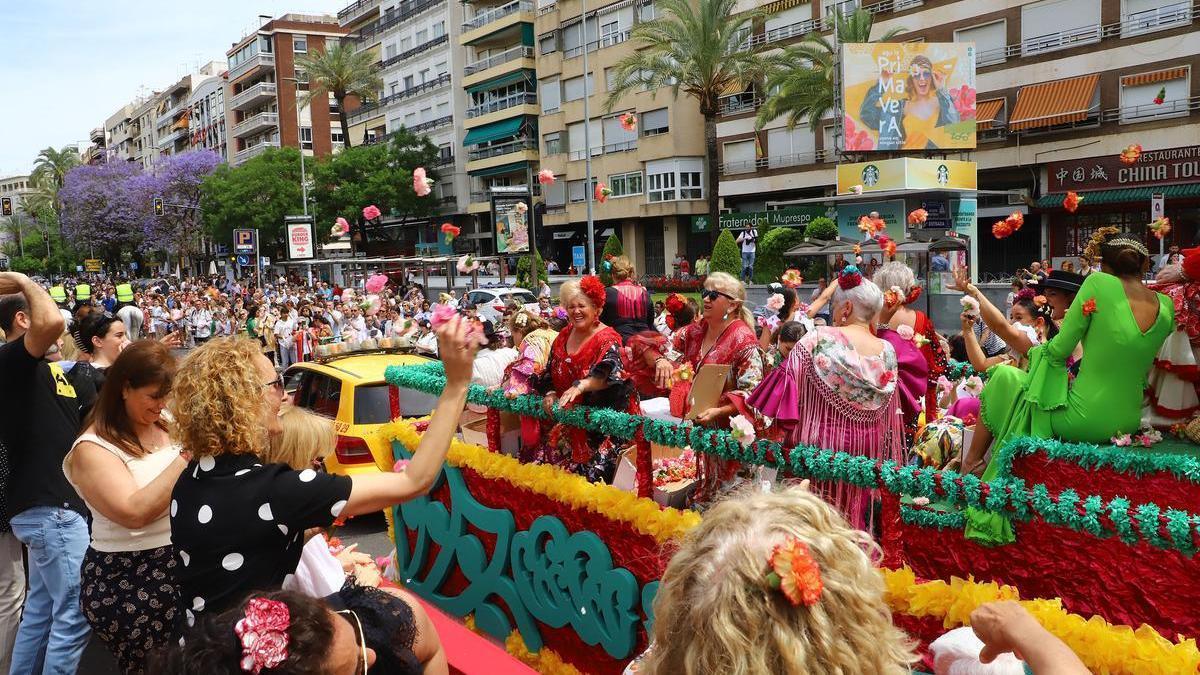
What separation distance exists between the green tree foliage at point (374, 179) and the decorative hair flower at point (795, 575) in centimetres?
5313

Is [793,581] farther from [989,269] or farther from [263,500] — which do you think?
[989,269]

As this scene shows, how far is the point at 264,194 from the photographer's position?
58.2 metres

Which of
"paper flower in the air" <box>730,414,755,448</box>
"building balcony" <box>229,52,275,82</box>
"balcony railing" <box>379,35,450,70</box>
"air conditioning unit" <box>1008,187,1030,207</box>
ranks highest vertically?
"building balcony" <box>229,52,275,82</box>

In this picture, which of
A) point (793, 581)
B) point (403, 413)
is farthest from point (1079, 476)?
point (403, 413)

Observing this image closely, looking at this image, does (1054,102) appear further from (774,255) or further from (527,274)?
(527,274)

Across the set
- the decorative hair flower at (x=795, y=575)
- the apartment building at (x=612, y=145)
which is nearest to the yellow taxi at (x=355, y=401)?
A: the decorative hair flower at (x=795, y=575)

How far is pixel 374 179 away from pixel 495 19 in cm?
1127

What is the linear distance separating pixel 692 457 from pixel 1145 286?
97.7 inches

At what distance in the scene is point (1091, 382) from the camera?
4297 millimetres

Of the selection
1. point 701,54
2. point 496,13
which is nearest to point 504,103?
point 496,13

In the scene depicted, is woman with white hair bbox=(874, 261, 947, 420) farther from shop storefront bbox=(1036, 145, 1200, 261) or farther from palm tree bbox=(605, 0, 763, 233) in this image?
palm tree bbox=(605, 0, 763, 233)

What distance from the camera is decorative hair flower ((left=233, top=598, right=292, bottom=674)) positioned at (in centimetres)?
204

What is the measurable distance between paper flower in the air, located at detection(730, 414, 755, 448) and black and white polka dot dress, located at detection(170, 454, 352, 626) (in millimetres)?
1653

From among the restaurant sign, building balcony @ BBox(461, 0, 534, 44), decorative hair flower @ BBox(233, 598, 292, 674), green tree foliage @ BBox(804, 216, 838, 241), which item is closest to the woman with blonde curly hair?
decorative hair flower @ BBox(233, 598, 292, 674)
